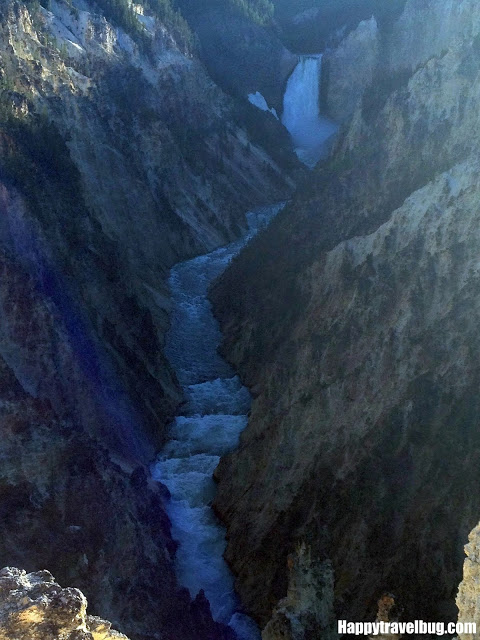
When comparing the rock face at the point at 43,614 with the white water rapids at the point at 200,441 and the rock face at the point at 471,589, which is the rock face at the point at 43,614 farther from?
the white water rapids at the point at 200,441

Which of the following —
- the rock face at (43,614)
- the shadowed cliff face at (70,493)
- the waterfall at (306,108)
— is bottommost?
the rock face at (43,614)

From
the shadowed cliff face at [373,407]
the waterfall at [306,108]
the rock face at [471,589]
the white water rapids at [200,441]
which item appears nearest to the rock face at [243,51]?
the waterfall at [306,108]

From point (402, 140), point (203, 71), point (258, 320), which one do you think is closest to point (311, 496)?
point (258, 320)

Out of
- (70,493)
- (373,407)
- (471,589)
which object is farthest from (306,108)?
(471,589)

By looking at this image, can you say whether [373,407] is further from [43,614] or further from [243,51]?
[243,51]

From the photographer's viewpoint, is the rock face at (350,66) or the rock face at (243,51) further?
the rock face at (243,51)

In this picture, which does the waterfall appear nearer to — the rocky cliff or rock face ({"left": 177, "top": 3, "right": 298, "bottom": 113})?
rock face ({"left": 177, "top": 3, "right": 298, "bottom": 113})

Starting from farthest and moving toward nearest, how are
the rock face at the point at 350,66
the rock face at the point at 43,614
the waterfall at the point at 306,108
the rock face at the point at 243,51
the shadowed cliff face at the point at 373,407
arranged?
the rock face at the point at 243,51
the rock face at the point at 350,66
the waterfall at the point at 306,108
the shadowed cliff face at the point at 373,407
the rock face at the point at 43,614

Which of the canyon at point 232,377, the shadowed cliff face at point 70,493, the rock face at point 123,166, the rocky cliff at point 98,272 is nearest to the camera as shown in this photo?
the canyon at point 232,377

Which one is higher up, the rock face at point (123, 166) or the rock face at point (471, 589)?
the rock face at point (123, 166)
